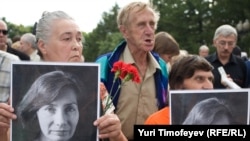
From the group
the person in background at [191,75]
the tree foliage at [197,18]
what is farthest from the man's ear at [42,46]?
the tree foliage at [197,18]

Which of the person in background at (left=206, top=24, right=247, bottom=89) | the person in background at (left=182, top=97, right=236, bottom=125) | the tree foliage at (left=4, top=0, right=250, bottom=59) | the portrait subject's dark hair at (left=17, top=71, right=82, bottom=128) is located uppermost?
the tree foliage at (left=4, top=0, right=250, bottom=59)

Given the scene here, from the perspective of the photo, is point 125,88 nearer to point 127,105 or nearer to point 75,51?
point 127,105

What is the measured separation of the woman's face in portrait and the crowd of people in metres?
0.11

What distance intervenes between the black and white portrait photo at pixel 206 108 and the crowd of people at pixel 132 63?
0.28m

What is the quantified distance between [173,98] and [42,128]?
61cm

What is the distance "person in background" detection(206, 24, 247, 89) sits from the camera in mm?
5996

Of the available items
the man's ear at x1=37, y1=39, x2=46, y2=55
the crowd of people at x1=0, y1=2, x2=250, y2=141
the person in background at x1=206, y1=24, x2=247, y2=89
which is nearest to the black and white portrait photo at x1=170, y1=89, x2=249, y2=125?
the crowd of people at x1=0, y1=2, x2=250, y2=141

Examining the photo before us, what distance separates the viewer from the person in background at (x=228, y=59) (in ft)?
19.7

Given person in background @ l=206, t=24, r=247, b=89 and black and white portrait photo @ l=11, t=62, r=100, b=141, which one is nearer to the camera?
black and white portrait photo @ l=11, t=62, r=100, b=141

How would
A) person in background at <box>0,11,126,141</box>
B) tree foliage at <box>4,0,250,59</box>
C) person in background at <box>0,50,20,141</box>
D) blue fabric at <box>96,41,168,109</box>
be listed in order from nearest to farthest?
person in background at <box>0,50,20,141</box> < person in background at <box>0,11,126,141</box> < blue fabric at <box>96,41,168,109</box> < tree foliage at <box>4,0,250,59</box>

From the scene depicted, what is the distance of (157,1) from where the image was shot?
56.6 meters

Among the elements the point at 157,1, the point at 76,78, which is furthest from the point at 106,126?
the point at 157,1

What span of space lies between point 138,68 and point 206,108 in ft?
4.25

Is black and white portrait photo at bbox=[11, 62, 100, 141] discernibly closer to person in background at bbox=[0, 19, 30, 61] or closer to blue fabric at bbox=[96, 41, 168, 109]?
blue fabric at bbox=[96, 41, 168, 109]
